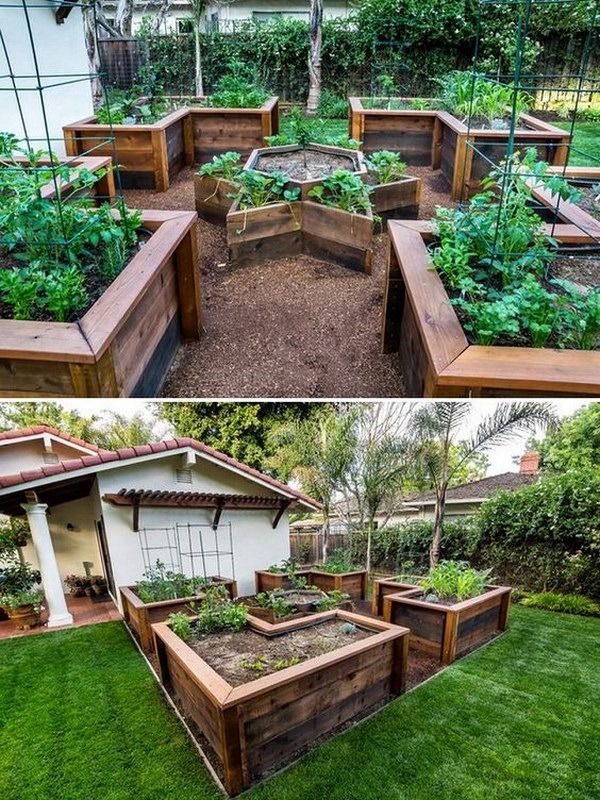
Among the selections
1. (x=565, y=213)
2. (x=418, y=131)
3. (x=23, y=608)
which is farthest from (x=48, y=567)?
(x=418, y=131)

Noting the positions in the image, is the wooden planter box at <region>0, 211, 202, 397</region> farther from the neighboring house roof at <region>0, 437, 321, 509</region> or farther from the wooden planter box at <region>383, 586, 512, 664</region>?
the wooden planter box at <region>383, 586, 512, 664</region>

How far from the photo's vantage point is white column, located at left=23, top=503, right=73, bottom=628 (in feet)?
15.5

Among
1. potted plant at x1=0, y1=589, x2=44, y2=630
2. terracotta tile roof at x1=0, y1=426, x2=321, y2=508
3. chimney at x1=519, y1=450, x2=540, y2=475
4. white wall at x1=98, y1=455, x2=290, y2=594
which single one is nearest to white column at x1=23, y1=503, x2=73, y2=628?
potted plant at x1=0, y1=589, x2=44, y2=630

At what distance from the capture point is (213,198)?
4.86 meters

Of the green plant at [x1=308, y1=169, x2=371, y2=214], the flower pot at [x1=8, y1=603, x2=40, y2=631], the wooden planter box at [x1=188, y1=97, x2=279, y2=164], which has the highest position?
the wooden planter box at [x1=188, y1=97, x2=279, y2=164]

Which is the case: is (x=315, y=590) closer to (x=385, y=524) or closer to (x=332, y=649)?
(x=332, y=649)

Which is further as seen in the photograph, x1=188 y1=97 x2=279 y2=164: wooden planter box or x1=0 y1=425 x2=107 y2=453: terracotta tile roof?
x1=188 y1=97 x2=279 y2=164: wooden planter box

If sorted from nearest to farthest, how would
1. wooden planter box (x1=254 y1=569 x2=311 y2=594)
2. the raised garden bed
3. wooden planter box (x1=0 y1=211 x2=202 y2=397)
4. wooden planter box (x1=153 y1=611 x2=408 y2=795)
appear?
wooden planter box (x1=0 y1=211 x2=202 y2=397) → wooden planter box (x1=153 y1=611 x2=408 y2=795) → the raised garden bed → wooden planter box (x1=254 y1=569 x2=311 y2=594)

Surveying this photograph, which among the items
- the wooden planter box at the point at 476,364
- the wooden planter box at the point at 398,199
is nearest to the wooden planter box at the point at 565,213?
the wooden planter box at the point at 476,364

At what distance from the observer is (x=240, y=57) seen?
11375mm

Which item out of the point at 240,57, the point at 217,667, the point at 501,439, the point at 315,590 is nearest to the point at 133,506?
the point at 315,590

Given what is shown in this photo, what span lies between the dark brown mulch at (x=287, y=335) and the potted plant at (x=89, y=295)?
0.72 feet

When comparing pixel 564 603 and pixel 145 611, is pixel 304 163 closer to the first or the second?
pixel 145 611

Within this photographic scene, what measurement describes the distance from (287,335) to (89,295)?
123 cm
